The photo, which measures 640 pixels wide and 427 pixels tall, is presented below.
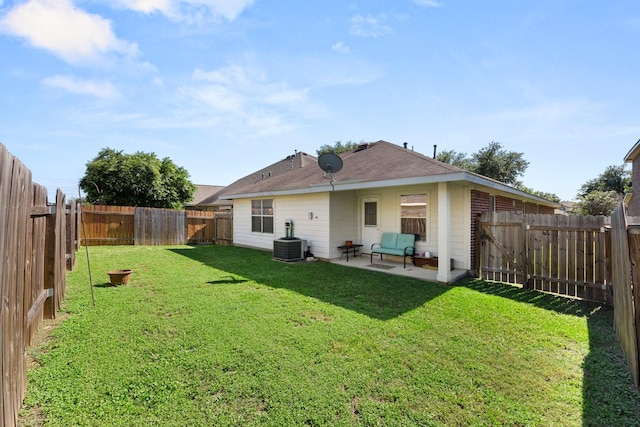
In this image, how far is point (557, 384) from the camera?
2783 mm

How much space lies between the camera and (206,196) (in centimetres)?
2928

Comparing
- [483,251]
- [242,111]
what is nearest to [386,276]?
[483,251]

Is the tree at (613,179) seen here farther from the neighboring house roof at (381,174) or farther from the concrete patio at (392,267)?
the concrete patio at (392,267)

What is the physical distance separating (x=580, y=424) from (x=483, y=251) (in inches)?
208

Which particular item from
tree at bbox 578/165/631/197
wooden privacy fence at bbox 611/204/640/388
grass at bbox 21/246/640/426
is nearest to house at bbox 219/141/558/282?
grass at bbox 21/246/640/426

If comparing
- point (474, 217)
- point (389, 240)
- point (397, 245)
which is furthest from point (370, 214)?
point (474, 217)

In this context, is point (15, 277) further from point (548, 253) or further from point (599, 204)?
point (599, 204)

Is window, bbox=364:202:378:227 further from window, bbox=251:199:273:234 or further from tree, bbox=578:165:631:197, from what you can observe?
tree, bbox=578:165:631:197

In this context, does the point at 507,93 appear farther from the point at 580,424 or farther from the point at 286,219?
the point at 580,424

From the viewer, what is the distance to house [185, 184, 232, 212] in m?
23.9

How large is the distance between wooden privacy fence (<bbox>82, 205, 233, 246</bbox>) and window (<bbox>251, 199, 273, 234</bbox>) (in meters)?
3.27

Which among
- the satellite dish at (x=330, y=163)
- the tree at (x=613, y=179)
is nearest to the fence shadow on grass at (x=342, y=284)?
the satellite dish at (x=330, y=163)

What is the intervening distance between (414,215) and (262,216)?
655 centimetres

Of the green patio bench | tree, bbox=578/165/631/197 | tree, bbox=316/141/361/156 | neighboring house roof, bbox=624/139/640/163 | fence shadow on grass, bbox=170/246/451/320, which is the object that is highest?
tree, bbox=316/141/361/156
